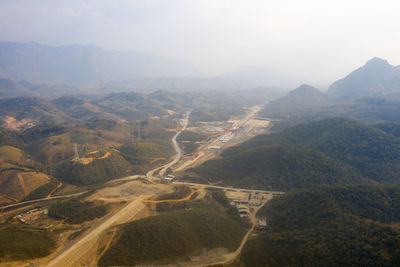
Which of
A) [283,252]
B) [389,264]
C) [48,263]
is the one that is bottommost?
[48,263]

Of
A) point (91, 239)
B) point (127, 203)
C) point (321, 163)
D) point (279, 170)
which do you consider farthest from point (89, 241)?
point (321, 163)

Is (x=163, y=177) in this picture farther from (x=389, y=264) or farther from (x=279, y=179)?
(x=389, y=264)

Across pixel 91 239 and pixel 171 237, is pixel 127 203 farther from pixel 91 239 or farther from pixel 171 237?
pixel 171 237

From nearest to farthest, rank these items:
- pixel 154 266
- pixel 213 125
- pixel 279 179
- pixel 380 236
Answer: pixel 380 236
pixel 154 266
pixel 279 179
pixel 213 125

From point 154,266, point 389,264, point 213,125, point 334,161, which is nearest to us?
point 389,264

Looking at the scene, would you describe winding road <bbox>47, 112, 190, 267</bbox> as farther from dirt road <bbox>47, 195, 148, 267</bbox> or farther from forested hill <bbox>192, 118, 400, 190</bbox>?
forested hill <bbox>192, 118, 400, 190</bbox>

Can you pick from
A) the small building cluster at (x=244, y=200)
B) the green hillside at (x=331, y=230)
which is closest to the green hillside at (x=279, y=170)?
the small building cluster at (x=244, y=200)

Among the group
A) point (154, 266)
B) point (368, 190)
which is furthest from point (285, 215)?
point (154, 266)

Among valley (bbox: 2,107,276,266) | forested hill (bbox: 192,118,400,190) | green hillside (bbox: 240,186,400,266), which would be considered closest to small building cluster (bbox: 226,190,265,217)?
valley (bbox: 2,107,276,266)
